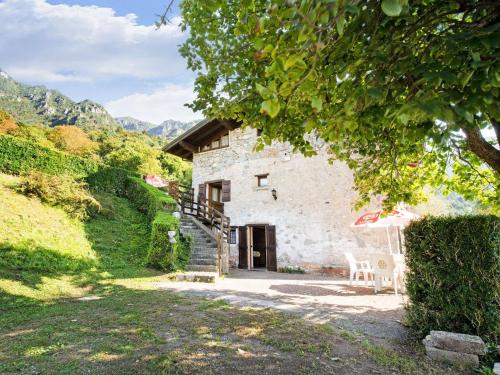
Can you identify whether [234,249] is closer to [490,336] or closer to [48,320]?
[48,320]

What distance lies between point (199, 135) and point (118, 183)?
5194 mm

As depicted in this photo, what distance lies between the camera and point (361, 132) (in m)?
2.88

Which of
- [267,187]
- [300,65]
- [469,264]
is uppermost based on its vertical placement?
[267,187]

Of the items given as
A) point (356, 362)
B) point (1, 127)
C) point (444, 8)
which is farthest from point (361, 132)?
point (1, 127)

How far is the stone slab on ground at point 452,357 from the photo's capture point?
10.2 feet

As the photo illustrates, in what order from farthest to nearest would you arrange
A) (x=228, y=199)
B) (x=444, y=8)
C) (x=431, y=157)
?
(x=228, y=199) → (x=431, y=157) → (x=444, y=8)

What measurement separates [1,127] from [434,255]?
25.3 m

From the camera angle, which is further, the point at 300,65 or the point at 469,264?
the point at 469,264

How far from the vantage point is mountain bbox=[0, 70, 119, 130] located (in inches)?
2269

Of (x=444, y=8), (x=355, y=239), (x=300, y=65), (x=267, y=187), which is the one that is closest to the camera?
(x=300, y=65)

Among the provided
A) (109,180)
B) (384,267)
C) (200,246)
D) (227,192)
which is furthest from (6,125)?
(384,267)

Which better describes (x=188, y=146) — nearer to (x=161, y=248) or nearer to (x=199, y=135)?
(x=199, y=135)

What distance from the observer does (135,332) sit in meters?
3.60

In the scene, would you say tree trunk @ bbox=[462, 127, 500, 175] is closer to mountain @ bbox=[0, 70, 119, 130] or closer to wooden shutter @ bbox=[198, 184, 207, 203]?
wooden shutter @ bbox=[198, 184, 207, 203]
